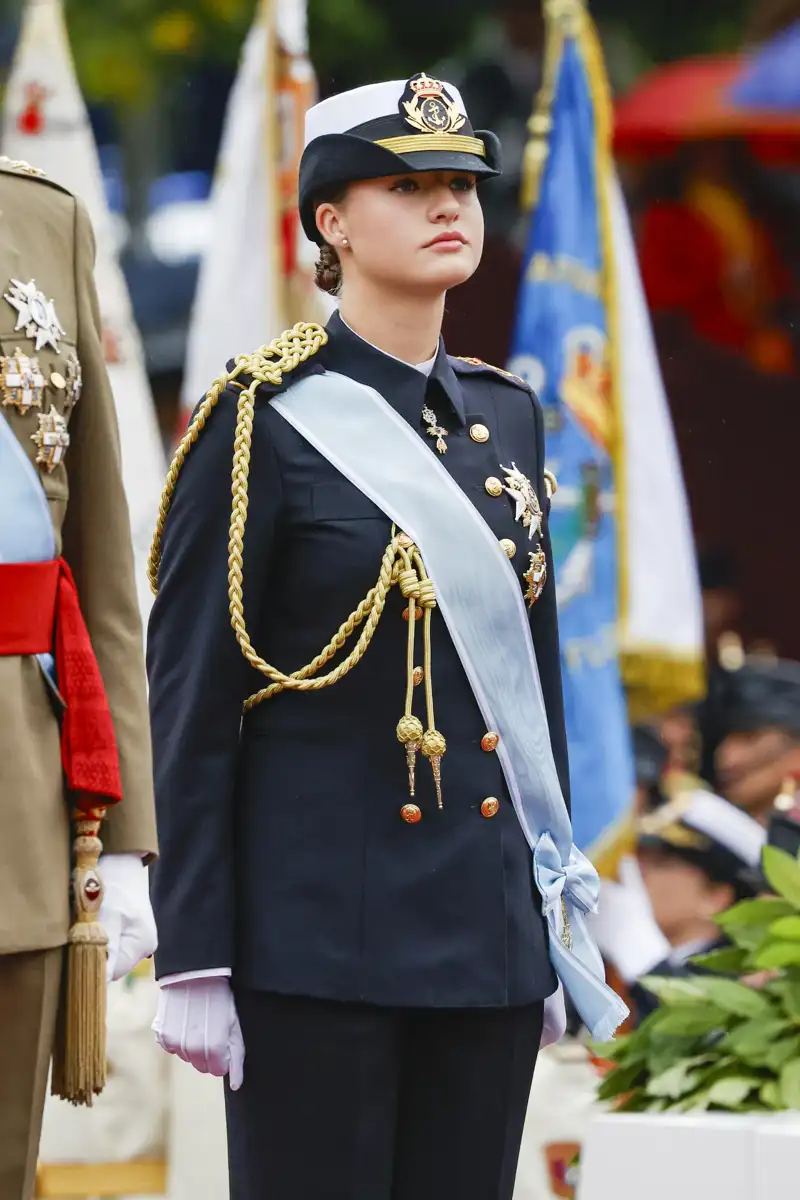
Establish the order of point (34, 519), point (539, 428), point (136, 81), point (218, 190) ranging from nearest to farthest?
point (34, 519)
point (539, 428)
point (218, 190)
point (136, 81)

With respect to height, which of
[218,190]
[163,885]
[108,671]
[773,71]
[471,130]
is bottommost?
[163,885]

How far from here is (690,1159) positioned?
99.0 inches

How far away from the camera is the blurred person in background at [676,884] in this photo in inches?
230

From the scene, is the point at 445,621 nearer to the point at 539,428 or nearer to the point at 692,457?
the point at 539,428

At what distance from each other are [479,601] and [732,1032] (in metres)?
0.92

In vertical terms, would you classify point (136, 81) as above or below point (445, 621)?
above

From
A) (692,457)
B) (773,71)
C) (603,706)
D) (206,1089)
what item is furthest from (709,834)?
(773,71)

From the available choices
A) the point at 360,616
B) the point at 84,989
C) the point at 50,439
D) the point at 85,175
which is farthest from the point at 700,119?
the point at 84,989

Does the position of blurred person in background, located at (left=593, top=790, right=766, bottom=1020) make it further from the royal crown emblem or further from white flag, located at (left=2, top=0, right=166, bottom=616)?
the royal crown emblem

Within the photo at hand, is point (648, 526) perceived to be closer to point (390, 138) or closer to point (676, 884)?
point (676, 884)

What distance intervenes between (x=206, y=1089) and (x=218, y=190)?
7.08 ft

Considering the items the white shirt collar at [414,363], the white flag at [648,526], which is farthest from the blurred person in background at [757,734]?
the white shirt collar at [414,363]

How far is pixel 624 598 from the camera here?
6.29 metres

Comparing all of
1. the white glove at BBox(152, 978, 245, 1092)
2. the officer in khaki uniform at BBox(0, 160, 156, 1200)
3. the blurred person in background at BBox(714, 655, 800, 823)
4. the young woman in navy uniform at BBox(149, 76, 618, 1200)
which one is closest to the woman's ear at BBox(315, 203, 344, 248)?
the young woman in navy uniform at BBox(149, 76, 618, 1200)
